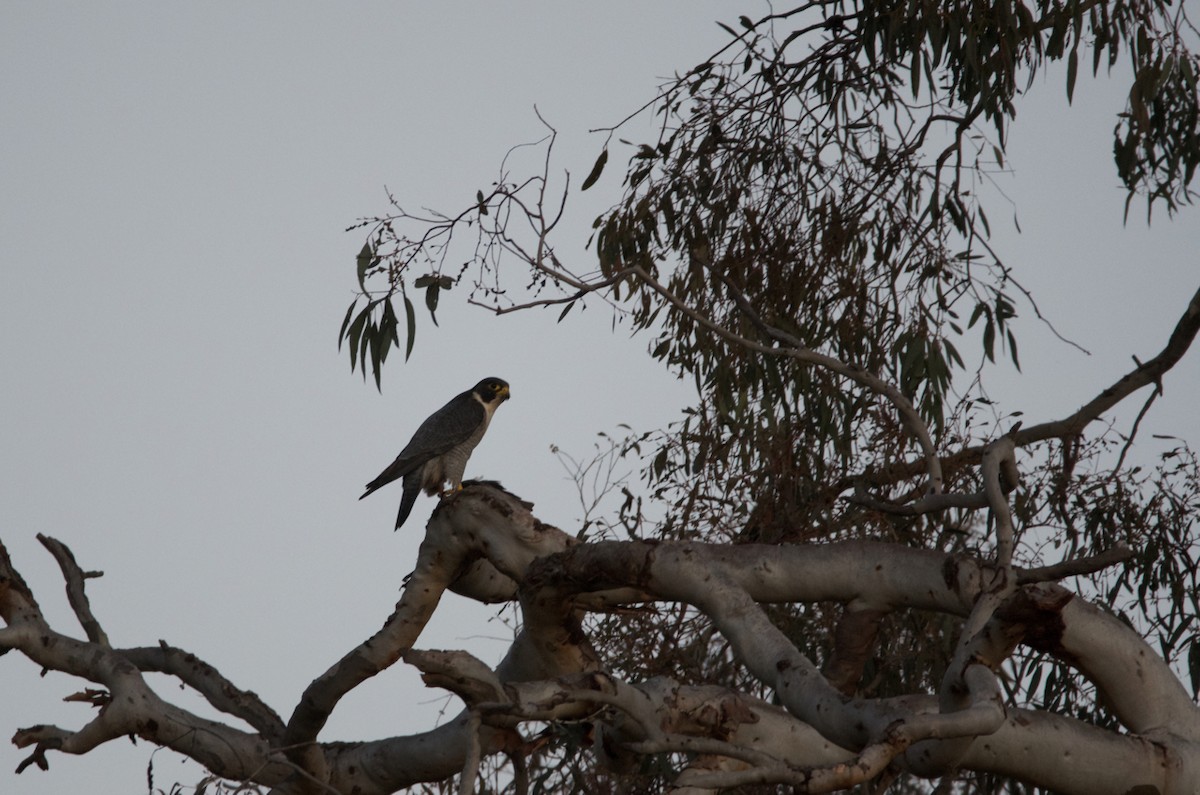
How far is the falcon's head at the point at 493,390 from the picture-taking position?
571cm

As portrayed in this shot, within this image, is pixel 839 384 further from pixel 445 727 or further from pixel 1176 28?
pixel 445 727

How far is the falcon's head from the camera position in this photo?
571cm

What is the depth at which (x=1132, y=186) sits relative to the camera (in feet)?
15.1

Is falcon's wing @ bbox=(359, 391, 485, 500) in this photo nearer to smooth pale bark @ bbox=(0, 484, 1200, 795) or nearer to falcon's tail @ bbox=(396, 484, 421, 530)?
falcon's tail @ bbox=(396, 484, 421, 530)

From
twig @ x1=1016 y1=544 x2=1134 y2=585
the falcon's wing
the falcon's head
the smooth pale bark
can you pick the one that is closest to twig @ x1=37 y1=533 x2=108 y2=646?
the smooth pale bark

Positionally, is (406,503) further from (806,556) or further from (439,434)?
(806,556)

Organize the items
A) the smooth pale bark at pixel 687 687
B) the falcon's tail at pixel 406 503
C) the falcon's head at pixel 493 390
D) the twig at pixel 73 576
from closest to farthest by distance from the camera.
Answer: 1. the smooth pale bark at pixel 687 687
2. the twig at pixel 73 576
3. the falcon's tail at pixel 406 503
4. the falcon's head at pixel 493 390

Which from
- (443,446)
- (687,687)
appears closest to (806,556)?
(687,687)

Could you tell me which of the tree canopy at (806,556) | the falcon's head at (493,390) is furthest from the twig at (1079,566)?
the falcon's head at (493,390)

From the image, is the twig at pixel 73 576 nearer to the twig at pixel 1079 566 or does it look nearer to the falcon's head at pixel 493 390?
the twig at pixel 1079 566

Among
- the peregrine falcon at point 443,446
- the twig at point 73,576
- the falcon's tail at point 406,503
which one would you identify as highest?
the peregrine falcon at point 443,446

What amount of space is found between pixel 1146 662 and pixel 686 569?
2.91 ft

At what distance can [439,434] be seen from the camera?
5.25m

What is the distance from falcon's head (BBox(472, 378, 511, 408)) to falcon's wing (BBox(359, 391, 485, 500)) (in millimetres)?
68
